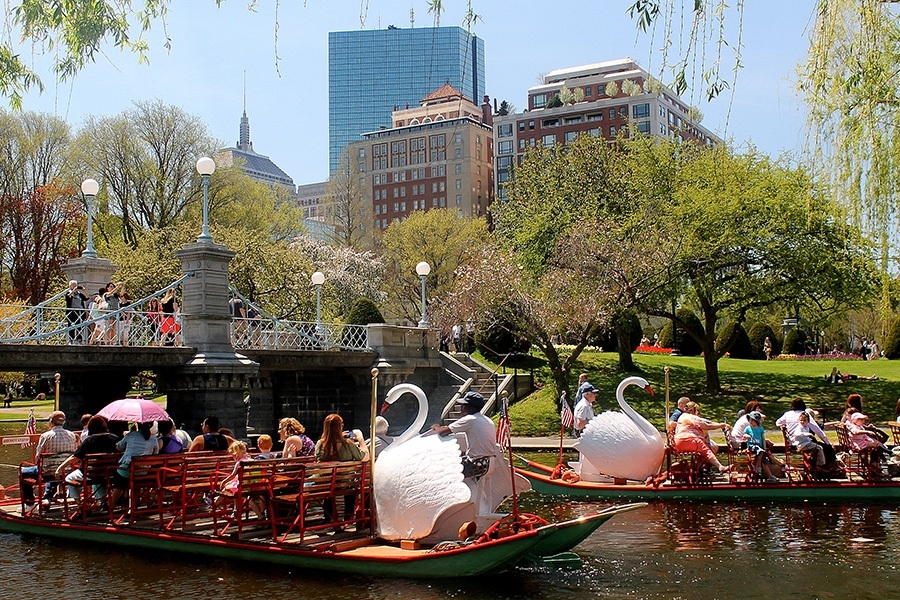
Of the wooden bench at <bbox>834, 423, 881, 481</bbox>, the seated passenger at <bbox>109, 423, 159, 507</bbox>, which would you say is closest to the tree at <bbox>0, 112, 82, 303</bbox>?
the seated passenger at <bbox>109, 423, 159, 507</bbox>

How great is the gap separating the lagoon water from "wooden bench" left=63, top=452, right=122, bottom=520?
1.94 ft

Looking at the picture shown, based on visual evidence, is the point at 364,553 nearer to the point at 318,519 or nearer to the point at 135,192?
the point at 318,519

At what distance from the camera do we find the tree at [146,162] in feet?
173

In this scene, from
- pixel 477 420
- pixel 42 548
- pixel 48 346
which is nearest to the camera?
pixel 477 420

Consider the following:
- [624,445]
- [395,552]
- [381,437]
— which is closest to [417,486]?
[395,552]

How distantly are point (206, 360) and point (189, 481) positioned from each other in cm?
1327

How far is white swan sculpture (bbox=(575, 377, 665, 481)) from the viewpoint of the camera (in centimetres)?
1778

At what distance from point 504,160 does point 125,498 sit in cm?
10300

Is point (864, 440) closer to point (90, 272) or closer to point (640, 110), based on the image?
point (90, 272)

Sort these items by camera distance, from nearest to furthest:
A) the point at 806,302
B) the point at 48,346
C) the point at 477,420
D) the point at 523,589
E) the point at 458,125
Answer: the point at 523,589
the point at 477,420
the point at 48,346
the point at 806,302
the point at 458,125

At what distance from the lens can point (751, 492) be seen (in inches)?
677

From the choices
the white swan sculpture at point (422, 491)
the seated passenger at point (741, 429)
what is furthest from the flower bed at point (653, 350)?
the white swan sculpture at point (422, 491)

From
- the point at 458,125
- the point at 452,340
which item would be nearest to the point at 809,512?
the point at 452,340

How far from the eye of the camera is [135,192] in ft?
180
